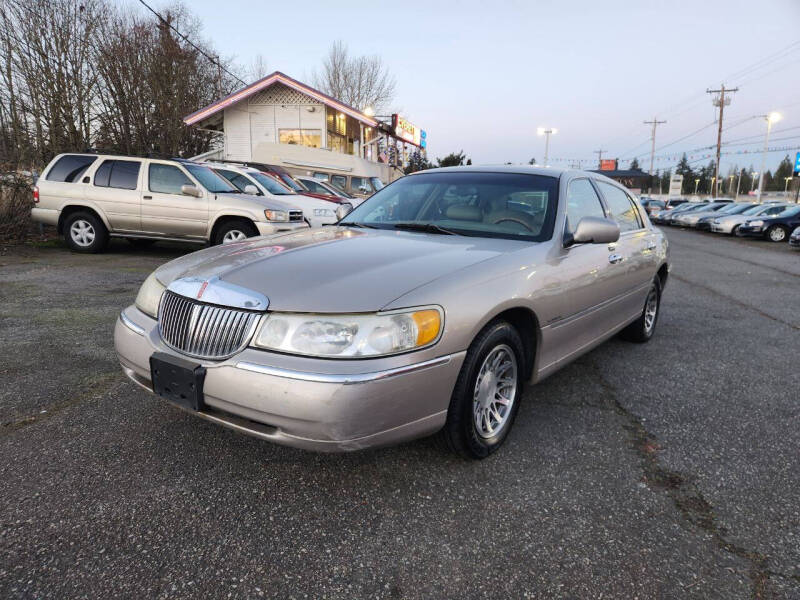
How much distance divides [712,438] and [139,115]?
24.1 metres

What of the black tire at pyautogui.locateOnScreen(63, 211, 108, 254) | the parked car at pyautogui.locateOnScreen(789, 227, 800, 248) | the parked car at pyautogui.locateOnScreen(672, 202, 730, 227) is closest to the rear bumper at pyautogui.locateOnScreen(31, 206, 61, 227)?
the black tire at pyautogui.locateOnScreen(63, 211, 108, 254)

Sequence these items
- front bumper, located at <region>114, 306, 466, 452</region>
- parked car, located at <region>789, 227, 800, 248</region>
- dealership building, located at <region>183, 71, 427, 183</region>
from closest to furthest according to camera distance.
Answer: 1. front bumper, located at <region>114, 306, 466, 452</region>
2. parked car, located at <region>789, 227, 800, 248</region>
3. dealership building, located at <region>183, 71, 427, 183</region>

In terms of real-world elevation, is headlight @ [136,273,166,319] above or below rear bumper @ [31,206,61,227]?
below

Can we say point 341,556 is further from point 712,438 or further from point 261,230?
point 261,230

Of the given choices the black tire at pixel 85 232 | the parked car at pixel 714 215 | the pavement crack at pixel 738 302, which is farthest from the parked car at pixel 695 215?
the black tire at pixel 85 232

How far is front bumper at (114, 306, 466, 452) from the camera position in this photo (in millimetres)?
1933

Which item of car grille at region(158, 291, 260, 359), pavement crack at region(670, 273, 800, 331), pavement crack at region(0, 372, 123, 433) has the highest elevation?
car grille at region(158, 291, 260, 359)

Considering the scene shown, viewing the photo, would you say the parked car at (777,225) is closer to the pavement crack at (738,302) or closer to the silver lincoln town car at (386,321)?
the pavement crack at (738,302)

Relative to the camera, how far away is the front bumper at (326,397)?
193 cm

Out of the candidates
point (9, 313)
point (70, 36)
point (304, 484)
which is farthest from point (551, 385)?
point (70, 36)

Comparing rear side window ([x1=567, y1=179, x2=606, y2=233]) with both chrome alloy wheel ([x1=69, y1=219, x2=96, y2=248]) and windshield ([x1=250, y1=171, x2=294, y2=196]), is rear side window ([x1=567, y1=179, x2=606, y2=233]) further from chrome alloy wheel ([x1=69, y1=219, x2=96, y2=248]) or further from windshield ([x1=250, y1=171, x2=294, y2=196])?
chrome alloy wheel ([x1=69, y1=219, x2=96, y2=248])

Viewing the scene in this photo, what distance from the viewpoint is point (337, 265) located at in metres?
2.44

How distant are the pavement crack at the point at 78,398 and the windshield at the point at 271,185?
25.1ft

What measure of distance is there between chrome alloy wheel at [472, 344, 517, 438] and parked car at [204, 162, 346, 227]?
7.72 m
